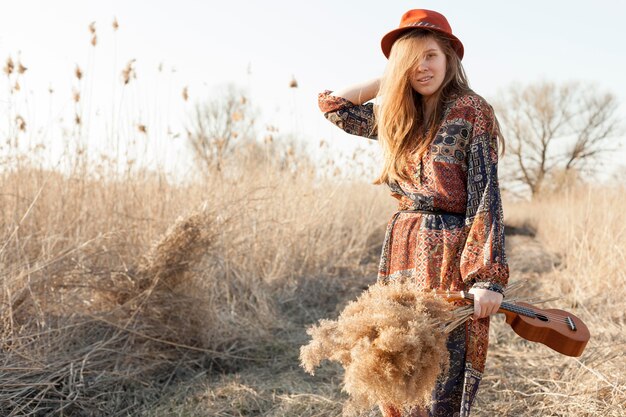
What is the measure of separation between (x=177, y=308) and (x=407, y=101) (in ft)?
7.38

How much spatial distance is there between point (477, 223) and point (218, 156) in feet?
13.1

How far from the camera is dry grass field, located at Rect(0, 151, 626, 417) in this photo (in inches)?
126

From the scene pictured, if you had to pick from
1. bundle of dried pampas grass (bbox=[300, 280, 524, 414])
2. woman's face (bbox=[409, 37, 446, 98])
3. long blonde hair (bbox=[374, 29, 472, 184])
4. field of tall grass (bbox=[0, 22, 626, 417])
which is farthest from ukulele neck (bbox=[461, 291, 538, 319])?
field of tall grass (bbox=[0, 22, 626, 417])

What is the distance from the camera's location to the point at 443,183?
6.57 ft

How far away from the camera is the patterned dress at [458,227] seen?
75.0 inches

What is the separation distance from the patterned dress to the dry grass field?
4.04 ft

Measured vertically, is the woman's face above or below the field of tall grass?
above

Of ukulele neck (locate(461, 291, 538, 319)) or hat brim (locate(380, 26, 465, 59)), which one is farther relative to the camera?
hat brim (locate(380, 26, 465, 59))

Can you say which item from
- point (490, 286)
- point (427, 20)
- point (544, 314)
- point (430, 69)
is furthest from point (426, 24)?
point (544, 314)

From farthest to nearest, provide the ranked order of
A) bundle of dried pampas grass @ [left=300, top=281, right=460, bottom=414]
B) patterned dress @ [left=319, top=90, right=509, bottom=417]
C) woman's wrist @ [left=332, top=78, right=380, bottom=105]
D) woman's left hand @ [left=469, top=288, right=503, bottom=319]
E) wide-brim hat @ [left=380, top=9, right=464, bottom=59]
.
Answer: woman's wrist @ [left=332, top=78, right=380, bottom=105]
wide-brim hat @ [left=380, top=9, right=464, bottom=59]
patterned dress @ [left=319, top=90, right=509, bottom=417]
woman's left hand @ [left=469, top=288, right=503, bottom=319]
bundle of dried pampas grass @ [left=300, top=281, right=460, bottom=414]

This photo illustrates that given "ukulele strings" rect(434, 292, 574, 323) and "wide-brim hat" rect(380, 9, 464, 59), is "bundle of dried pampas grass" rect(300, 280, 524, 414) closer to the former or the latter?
"ukulele strings" rect(434, 292, 574, 323)

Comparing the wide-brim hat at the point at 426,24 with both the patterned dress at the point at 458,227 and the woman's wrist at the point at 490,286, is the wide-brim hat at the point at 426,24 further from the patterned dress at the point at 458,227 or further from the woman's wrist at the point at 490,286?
the woman's wrist at the point at 490,286

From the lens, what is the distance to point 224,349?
160 inches

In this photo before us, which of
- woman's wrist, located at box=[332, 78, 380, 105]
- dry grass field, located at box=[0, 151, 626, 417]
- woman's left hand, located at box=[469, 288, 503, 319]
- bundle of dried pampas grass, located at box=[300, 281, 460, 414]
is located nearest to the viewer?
bundle of dried pampas grass, located at box=[300, 281, 460, 414]
